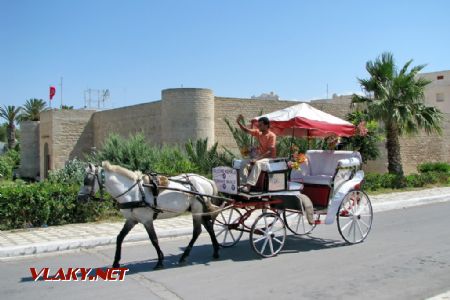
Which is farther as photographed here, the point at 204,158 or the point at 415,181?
the point at 415,181

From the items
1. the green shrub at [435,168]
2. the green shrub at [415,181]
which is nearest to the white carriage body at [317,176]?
the green shrub at [415,181]

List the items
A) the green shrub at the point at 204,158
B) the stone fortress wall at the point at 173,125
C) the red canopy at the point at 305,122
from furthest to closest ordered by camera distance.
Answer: the stone fortress wall at the point at 173,125
the green shrub at the point at 204,158
the red canopy at the point at 305,122

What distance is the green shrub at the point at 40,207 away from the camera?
10617 millimetres

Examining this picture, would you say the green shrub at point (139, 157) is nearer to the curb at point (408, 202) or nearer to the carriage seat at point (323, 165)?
the carriage seat at point (323, 165)

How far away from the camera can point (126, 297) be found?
235 inches

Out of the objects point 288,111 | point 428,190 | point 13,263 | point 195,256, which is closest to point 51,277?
point 13,263

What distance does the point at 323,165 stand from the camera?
398 inches

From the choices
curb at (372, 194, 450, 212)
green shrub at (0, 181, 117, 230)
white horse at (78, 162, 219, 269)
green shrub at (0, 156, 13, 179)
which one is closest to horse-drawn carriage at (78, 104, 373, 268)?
white horse at (78, 162, 219, 269)

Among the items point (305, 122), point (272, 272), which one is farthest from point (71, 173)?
point (272, 272)

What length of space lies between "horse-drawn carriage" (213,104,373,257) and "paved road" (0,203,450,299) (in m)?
0.42

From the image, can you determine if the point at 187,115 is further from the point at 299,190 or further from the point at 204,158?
the point at 299,190

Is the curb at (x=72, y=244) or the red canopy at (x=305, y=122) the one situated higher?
the red canopy at (x=305, y=122)

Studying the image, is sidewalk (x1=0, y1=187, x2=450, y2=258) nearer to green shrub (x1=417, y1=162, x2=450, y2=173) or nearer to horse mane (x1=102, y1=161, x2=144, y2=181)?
horse mane (x1=102, y1=161, x2=144, y2=181)

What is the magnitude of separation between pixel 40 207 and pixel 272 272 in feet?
20.4
